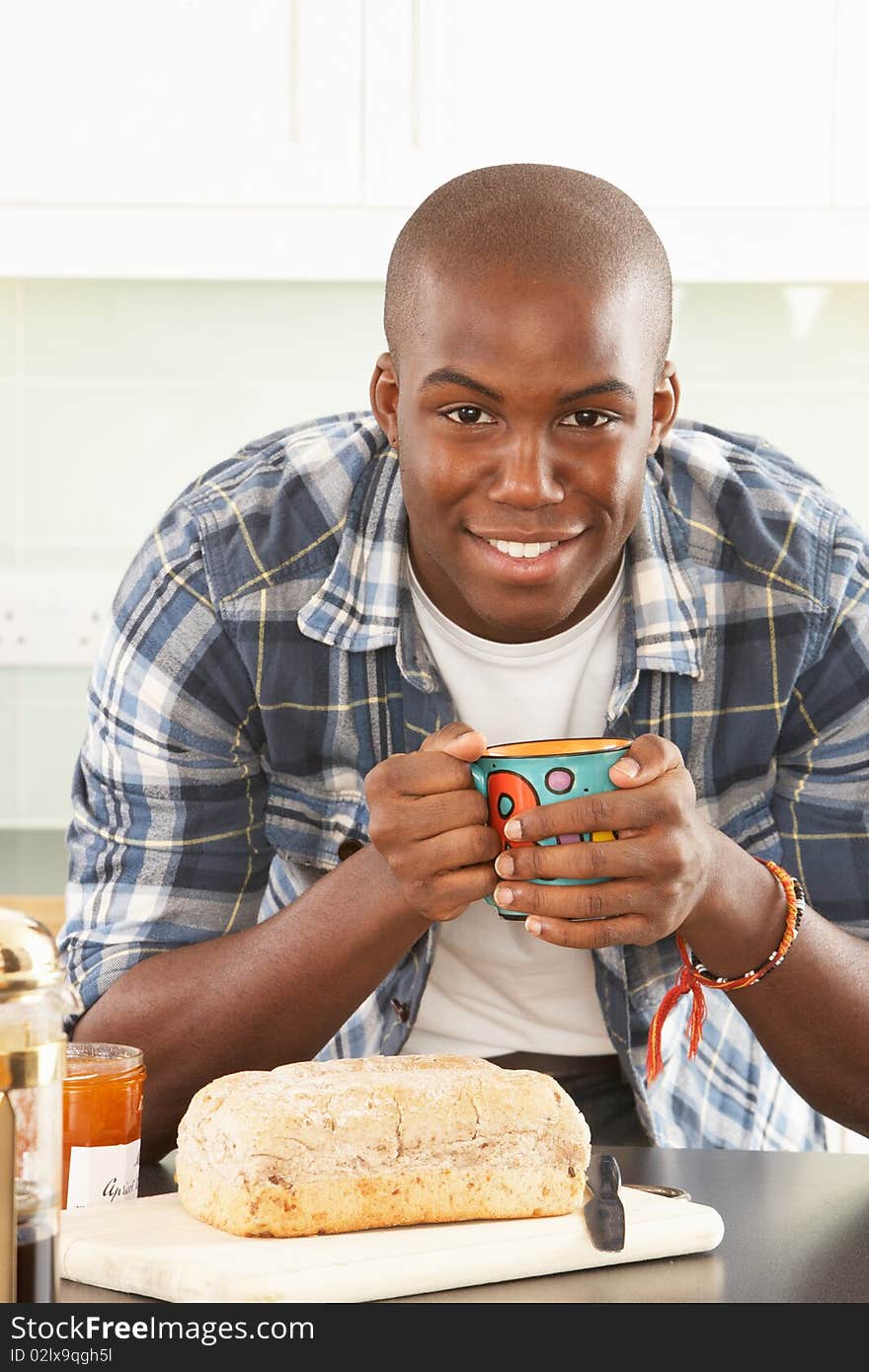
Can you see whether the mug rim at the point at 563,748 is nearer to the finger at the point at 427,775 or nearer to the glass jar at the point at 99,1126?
the finger at the point at 427,775

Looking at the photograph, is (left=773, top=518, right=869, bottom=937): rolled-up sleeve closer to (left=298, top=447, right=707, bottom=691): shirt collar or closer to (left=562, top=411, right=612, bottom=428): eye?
(left=298, top=447, right=707, bottom=691): shirt collar

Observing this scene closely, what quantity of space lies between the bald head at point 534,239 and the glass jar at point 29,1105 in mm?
684

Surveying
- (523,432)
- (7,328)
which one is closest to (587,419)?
(523,432)

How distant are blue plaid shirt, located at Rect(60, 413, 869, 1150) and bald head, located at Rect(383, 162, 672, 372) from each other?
0.69 ft

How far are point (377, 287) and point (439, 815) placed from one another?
1.60m

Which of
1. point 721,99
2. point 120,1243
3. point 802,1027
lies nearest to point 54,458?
point 721,99

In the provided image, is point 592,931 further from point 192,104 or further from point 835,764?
point 192,104

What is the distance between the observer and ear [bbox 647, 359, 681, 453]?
1.26m

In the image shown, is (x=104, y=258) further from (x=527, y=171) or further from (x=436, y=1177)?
(x=436, y=1177)

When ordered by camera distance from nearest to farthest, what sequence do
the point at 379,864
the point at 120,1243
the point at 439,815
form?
the point at 120,1243 → the point at 439,815 → the point at 379,864

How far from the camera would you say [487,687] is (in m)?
1.35

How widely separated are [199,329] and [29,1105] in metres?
1.97

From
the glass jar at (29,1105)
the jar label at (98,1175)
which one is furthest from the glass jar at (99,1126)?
the glass jar at (29,1105)

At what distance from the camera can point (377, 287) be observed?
2424 millimetres
